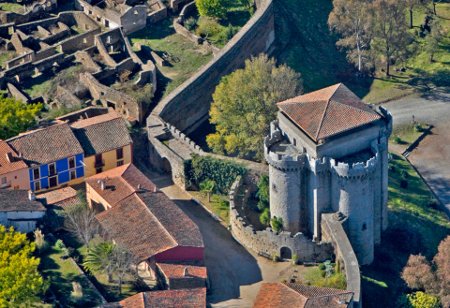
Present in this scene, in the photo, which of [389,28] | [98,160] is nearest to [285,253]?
[98,160]

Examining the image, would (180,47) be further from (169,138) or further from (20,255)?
(20,255)

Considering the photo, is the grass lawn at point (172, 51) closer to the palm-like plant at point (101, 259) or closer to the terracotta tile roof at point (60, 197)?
the terracotta tile roof at point (60, 197)

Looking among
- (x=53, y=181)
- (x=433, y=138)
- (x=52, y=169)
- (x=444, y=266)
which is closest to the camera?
(x=444, y=266)

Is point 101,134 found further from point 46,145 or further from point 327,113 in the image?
point 327,113

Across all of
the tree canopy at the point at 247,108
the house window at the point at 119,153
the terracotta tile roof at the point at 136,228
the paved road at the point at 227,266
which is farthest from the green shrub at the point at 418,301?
the house window at the point at 119,153

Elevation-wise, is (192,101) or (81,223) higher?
(192,101)
